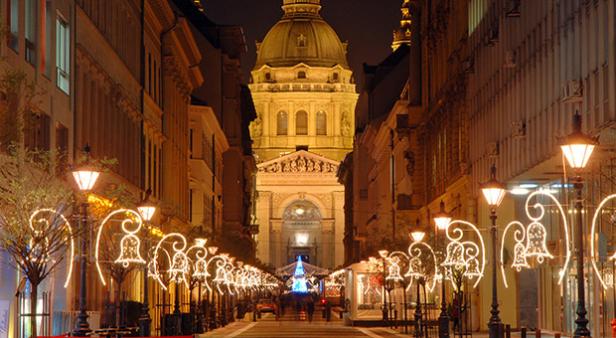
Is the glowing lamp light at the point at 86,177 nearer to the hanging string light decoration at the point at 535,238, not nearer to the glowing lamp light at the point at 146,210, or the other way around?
the hanging string light decoration at the point at 535,238

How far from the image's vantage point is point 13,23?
3653 cm

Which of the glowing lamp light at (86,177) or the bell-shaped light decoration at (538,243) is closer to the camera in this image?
the glowing lamp light at (86,177)

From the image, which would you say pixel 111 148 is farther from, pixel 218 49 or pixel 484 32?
pixel 218 49

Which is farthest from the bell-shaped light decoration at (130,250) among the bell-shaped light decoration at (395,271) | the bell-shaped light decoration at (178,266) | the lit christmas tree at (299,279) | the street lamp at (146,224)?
the lit christmas tree at (299,279)

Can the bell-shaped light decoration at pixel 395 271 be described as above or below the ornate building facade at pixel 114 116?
below

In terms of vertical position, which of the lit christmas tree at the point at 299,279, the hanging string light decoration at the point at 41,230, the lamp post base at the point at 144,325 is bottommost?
the lamp post base at the point at 144,325

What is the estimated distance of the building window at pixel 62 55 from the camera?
144 feet

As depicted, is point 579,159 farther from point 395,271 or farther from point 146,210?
point 395,271

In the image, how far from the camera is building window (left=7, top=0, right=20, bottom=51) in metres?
36.0

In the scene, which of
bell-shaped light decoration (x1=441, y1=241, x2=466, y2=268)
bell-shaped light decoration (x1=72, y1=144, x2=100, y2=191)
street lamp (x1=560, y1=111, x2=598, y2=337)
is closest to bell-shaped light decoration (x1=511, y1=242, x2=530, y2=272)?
bell-shaped light decoration (x1=441, y1=241, x2=466, y2=268)

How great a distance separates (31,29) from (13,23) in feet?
8.82

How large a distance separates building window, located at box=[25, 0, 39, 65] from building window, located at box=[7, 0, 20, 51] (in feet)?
5.27

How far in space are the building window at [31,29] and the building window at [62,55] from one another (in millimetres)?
4135

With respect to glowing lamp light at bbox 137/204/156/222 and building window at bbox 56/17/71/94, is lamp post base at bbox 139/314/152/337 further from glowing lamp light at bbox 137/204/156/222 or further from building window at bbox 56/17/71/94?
A: building window at bbox 56/17/71/94
